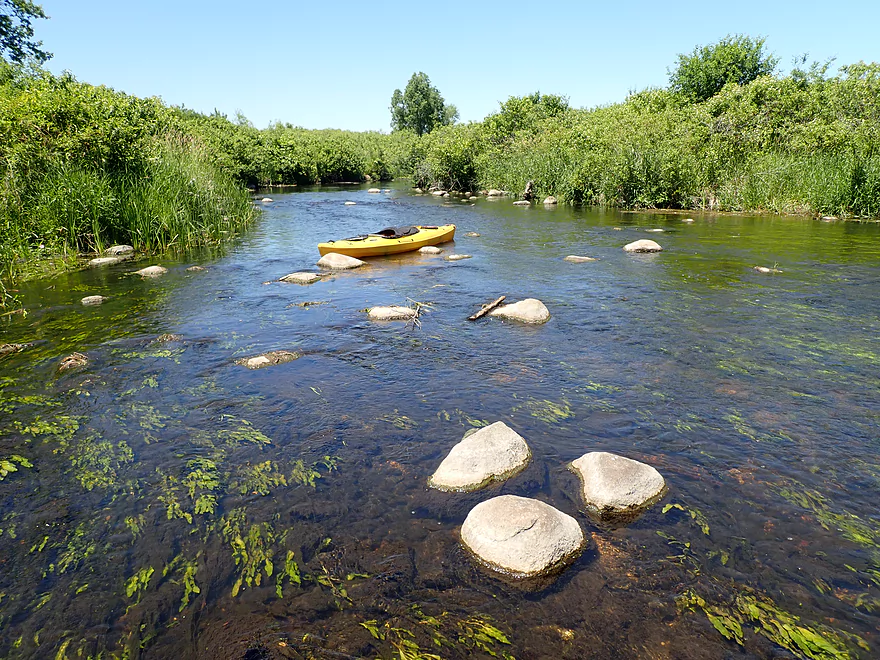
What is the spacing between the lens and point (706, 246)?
15742 mm

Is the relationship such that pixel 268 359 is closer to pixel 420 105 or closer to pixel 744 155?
pixel 744 155

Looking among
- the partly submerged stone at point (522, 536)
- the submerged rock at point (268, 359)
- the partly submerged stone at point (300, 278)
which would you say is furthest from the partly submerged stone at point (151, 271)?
Result: the partly submerged stone at point (522, 536)

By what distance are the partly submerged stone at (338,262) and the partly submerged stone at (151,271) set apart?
3.66 meters

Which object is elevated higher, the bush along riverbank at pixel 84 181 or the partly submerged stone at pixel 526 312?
the bush along riverbank at pixel 84 181

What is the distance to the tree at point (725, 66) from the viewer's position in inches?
1729

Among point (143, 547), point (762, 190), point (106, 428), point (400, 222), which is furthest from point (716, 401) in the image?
point (762, 190)

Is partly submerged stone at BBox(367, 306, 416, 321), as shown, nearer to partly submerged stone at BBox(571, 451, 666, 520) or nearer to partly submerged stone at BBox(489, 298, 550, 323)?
partly submerged stone at BBox(489, 298, 550, 323)

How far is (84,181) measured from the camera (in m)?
12.9

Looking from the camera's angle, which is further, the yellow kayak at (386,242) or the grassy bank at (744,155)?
the grassy bank at (744,155)

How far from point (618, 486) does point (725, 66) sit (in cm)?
5019

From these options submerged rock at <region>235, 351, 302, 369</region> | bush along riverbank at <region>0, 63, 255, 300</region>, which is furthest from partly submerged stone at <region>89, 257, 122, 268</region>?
submerged rock at <region>235, 351, 302, 369</region>

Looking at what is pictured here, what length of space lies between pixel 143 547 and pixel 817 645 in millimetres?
4371

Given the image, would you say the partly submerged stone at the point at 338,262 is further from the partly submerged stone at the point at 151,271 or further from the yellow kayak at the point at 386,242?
the partly submerged stone at the point at 151,271

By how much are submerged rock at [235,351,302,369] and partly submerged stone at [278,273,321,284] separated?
4892mm
